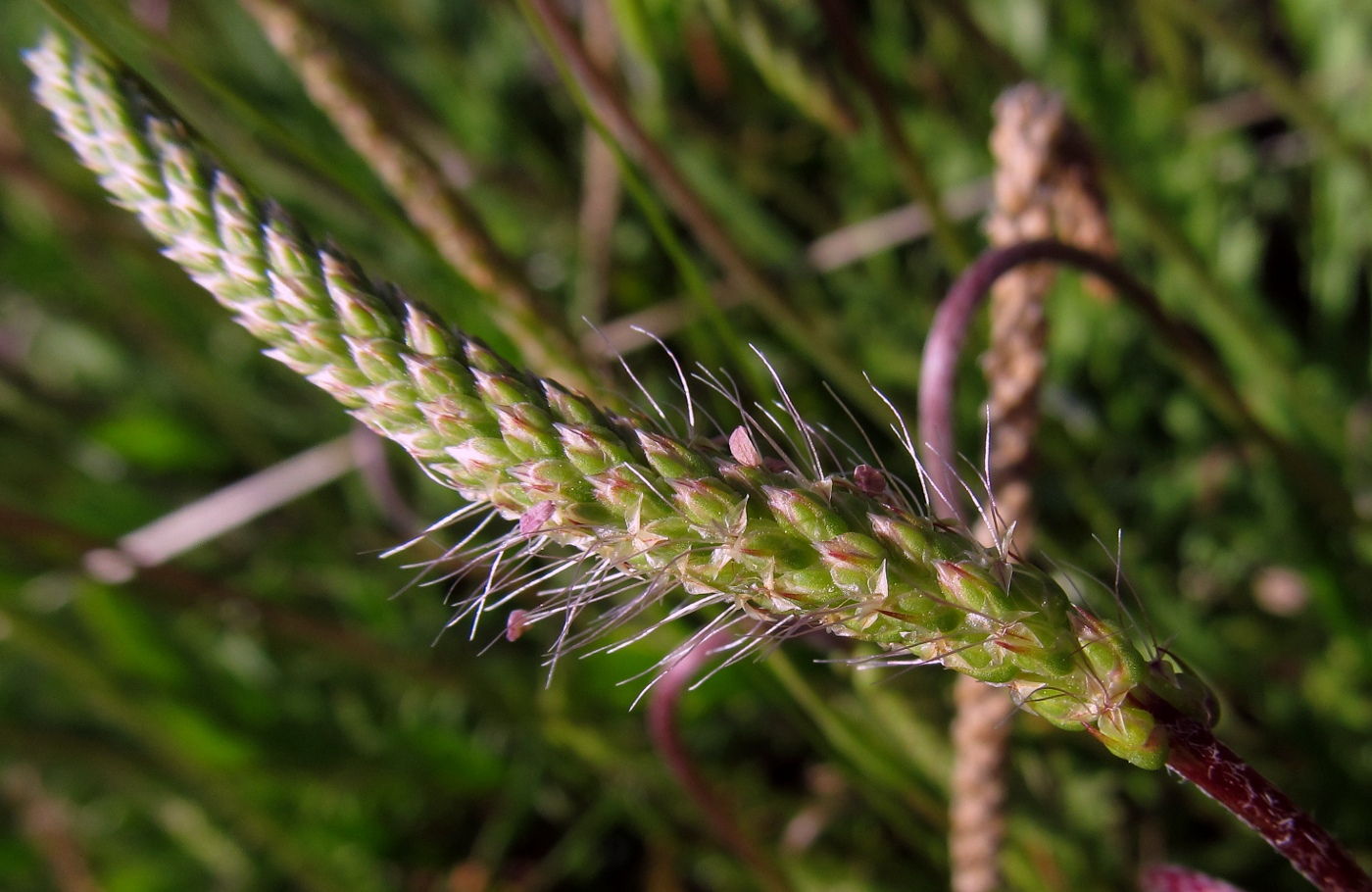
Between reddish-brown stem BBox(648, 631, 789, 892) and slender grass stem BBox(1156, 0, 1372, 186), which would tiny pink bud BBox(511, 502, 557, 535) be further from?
slender grass stem BBox(1156, 0, 1372, 186)

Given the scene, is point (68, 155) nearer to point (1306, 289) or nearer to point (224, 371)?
point (224, 371)

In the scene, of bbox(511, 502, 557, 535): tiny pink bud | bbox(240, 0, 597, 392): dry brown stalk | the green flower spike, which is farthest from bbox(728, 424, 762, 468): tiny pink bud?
bbox(240, 0, 597, 392): dry brown stalk

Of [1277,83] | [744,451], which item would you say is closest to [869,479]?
[744,451]

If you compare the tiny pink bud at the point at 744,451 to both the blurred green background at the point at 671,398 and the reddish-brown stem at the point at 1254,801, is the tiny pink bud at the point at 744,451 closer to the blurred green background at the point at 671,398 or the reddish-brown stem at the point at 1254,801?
the reddish-brown stem at the point at 1254,801

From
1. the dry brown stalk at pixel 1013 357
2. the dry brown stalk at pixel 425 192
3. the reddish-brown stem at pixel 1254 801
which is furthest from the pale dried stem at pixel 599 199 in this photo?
the reddish-brown stem at pixel 1254 801

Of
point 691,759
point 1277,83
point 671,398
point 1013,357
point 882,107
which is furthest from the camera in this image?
point 671,398

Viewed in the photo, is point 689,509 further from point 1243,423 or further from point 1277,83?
point 1277,83

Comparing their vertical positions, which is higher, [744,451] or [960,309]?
[744,451]
